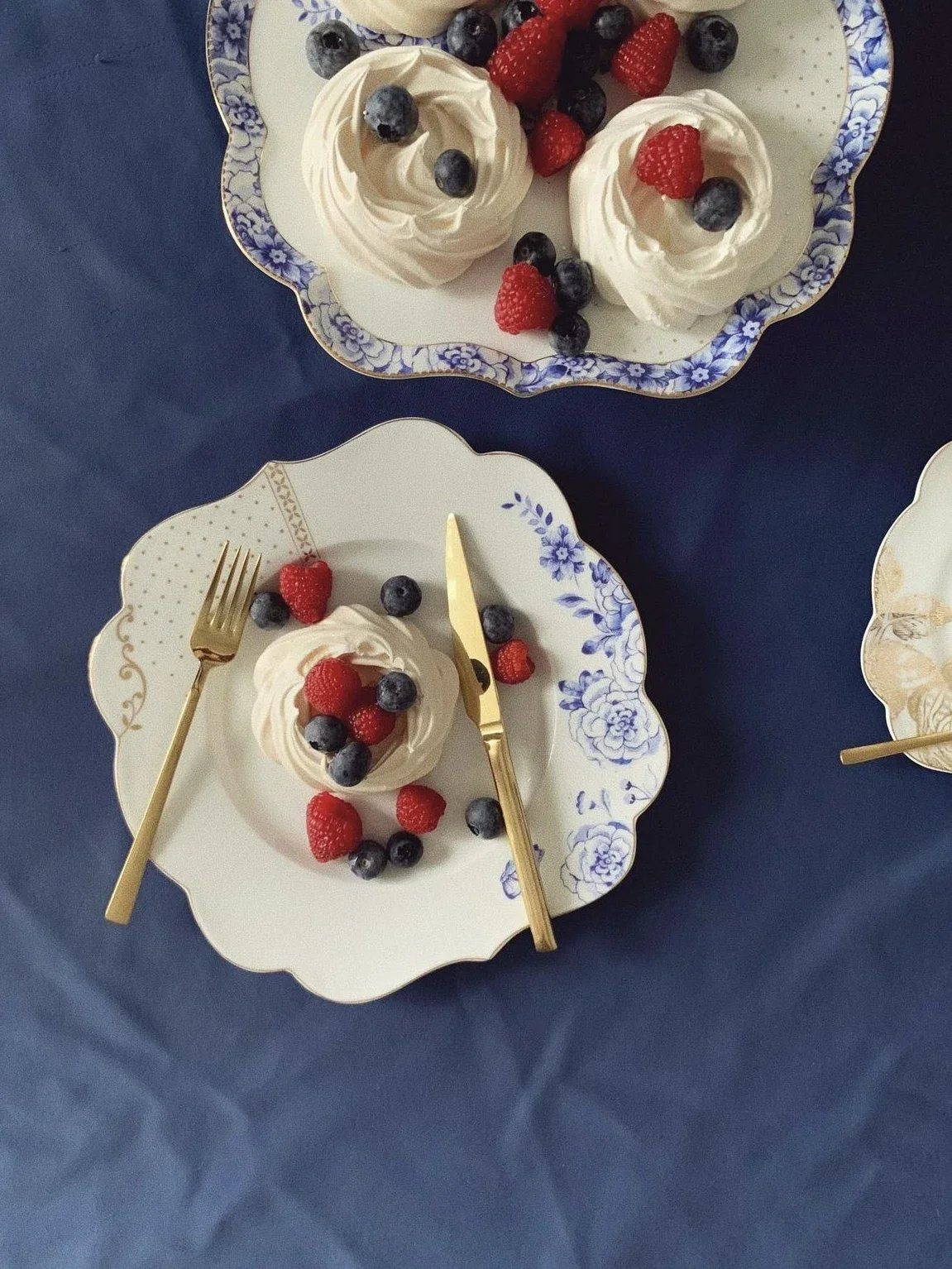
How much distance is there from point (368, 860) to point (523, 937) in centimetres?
23

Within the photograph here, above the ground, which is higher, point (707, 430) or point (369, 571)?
point (707, 430)

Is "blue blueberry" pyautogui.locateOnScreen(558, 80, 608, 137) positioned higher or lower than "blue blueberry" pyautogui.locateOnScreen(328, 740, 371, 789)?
higher

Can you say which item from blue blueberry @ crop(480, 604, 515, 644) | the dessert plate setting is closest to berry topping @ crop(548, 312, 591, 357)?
the dessert plate setting

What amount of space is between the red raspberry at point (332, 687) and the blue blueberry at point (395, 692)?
1.3 inches

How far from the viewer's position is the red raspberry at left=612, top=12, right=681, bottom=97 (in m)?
0.90

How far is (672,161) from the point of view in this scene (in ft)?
2.93

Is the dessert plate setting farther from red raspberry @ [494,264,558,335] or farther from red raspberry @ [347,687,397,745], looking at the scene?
red raspberry @ [347,687,397,745]

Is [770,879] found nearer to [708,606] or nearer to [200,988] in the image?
[708,606]

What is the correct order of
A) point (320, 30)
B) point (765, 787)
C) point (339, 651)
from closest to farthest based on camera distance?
point (320, 30) < point (339, 651) < point (765, 787)

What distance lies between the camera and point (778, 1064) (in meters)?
1.27

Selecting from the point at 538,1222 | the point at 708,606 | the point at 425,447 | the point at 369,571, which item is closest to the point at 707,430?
the point at 708,606

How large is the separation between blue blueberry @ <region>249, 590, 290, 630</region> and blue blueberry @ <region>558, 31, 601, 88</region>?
642 millimetres

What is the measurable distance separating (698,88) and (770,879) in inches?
35.5

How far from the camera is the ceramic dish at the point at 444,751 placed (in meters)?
1.19
